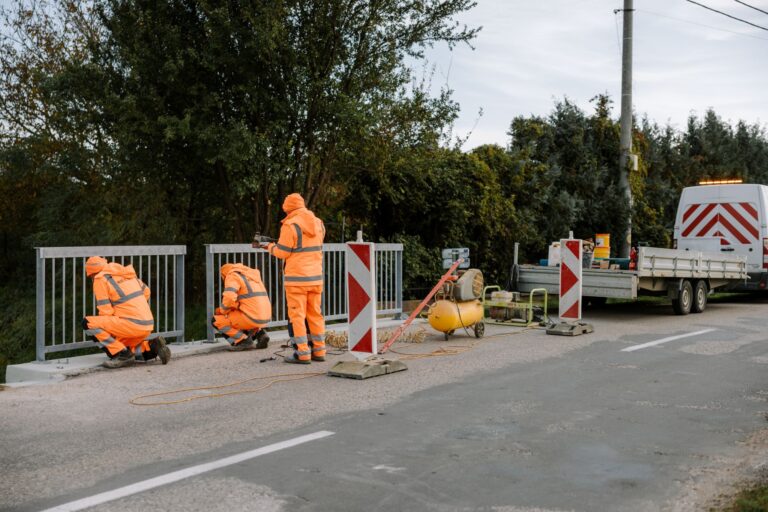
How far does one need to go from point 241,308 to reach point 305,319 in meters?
1.04

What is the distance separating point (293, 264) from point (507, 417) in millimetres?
3638

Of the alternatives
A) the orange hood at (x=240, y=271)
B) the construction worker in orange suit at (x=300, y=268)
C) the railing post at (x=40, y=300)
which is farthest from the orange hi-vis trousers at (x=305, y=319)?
the railing post at (x=40, y=300)

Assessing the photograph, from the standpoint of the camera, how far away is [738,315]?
14953 mm

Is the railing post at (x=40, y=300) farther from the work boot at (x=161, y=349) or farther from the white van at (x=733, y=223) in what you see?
the white van at (x=733, y=223)

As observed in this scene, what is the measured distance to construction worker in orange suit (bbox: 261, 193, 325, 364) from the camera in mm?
9008

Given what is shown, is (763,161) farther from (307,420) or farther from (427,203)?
(307,420)

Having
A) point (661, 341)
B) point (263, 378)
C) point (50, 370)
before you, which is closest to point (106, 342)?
point (50, 370)

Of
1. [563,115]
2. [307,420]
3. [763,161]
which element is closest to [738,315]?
[563,115]

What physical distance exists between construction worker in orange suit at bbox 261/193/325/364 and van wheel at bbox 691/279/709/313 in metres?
9.29

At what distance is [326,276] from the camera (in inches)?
468

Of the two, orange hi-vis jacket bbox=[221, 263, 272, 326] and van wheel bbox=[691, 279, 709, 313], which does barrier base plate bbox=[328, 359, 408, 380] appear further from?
van wheel bbox=[691, 279, 709, 313]

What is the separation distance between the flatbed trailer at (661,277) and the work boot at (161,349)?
761cm

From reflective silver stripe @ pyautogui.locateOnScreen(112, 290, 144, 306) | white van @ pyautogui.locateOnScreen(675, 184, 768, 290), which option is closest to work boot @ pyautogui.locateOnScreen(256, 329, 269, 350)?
reflective silver stripe @ pyautogui.locateOnScreen(112, 290, 144, 306)

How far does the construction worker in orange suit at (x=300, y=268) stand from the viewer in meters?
9.01
